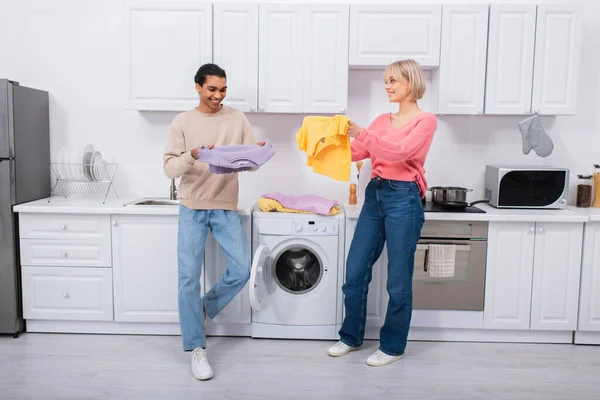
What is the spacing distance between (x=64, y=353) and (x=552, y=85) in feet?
11.5

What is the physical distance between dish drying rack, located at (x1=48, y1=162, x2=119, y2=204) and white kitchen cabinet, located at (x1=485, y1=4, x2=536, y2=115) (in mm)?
2718

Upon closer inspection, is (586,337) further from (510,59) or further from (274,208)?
(274,208)

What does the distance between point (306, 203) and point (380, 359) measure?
1.03 m

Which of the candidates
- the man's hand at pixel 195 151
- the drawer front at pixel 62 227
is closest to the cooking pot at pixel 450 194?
the man's hand at pixel 195 151

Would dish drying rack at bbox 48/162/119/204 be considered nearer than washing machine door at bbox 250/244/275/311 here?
No

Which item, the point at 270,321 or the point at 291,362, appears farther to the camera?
the point at 270,321

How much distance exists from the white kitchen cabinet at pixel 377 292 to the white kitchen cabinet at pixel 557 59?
4.77 feet

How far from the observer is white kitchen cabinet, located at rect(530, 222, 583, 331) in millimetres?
3328

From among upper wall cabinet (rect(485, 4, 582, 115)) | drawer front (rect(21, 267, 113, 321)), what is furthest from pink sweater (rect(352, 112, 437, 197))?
drawer front (rect(21, 267, 113, 321))

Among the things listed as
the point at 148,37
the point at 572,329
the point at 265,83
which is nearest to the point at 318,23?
the point at 265,83

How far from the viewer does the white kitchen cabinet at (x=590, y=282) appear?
3.32 m

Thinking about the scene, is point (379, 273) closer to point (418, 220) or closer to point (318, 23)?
point (418, 220)

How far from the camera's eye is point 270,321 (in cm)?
340

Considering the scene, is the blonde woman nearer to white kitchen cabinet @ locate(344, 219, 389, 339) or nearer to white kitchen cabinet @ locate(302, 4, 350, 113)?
white kitchen cabinet @ locate(344, 219, 389, 339)
